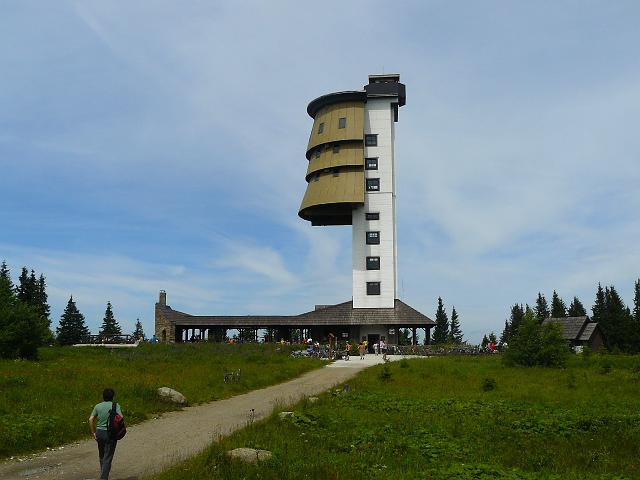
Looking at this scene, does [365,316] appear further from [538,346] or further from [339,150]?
[538,346]

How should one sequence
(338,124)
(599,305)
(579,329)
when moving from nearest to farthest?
(338,124)
(579,329)
(599,305)

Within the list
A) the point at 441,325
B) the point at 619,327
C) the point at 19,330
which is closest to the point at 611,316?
the point at 619,327

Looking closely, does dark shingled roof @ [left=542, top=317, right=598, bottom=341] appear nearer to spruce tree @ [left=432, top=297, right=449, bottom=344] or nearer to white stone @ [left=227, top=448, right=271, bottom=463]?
spruce tree @ [left=432, top=297, right=449, bottom=344]

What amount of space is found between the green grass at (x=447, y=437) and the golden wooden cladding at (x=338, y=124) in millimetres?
44513

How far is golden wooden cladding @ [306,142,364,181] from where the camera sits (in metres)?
64.1

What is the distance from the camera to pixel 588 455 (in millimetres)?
12094

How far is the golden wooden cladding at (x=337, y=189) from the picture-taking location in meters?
62.5

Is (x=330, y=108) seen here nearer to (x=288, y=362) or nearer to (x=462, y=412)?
(x=288, y=362)

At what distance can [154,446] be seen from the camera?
1335 centimetres

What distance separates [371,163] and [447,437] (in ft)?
178

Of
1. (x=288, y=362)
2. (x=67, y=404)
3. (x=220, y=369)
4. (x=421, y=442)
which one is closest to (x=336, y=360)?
(x=288, y=362)

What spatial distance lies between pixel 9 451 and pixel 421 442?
9.01 m

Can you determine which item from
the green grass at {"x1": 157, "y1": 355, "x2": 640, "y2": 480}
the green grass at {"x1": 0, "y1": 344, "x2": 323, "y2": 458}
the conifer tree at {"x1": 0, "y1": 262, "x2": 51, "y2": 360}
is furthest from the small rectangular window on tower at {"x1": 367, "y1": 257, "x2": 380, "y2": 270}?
the green grass at {"x1": 157, "y1": 355, "x2": 640, "y2": 480}

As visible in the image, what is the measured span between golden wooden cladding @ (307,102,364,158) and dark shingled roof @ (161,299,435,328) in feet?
62.3
